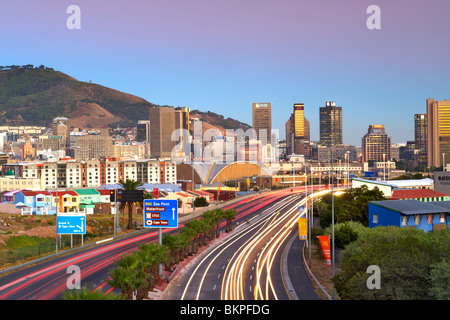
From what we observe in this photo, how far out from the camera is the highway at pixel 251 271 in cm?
4825

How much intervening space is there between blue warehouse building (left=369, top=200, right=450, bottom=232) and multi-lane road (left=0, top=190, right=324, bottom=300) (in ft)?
42.1

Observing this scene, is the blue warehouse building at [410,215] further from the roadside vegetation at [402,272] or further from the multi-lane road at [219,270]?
the roadside vegetation at [402,272]

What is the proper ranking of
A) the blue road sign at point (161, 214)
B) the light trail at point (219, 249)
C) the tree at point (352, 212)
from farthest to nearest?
1. the tree at point (352, 212)
2. the blue road sign at point (161, 214)
3. the light trail at point (219, 249)

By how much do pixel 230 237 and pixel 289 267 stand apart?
2677 cm

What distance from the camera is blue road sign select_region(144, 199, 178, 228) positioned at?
60.6m

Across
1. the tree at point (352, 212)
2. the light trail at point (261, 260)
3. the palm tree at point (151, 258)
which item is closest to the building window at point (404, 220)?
the tree at point (352, 212)

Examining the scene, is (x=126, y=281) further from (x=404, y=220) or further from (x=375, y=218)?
(x=375, y=218)

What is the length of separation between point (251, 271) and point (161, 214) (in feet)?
39.1

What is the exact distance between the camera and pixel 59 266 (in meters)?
60.7

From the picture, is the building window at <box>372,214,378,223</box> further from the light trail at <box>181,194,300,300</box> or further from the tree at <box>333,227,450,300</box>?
the tree at <box>333,227,450,300</box>

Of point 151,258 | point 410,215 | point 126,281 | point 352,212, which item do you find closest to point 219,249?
point 352,212

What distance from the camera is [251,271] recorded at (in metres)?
58.9

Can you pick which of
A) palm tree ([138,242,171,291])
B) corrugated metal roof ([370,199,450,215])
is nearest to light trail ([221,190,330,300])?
palm tree ([138,242,171,291])
